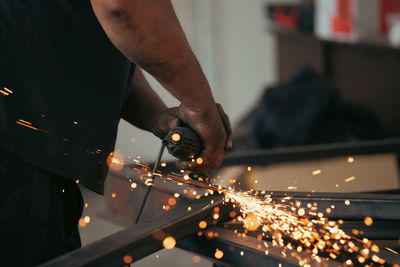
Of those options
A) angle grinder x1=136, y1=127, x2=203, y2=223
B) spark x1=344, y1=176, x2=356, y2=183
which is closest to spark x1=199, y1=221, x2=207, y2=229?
angle grinder x1=136, y1=127, x2=203, y2=223

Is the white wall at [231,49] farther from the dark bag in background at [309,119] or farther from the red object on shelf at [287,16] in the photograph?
the dark bag in background at [309,119]

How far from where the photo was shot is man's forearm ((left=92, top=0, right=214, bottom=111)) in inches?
26.5

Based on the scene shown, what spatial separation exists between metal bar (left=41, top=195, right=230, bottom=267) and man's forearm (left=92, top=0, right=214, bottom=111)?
7.2 inches

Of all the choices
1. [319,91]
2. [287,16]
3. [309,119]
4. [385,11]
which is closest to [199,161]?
[309,119]

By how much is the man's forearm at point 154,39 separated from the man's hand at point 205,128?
2.7 inches

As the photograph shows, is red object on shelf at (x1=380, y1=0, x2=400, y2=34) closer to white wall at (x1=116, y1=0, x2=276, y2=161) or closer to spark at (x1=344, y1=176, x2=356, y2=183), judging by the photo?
white wall at (x1=116, y1=0, x2=276, y2=161)

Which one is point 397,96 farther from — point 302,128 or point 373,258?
point 373,258

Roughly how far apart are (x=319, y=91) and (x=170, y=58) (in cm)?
184

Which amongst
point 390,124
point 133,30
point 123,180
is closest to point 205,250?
point 133,30

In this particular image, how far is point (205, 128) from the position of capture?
0.84 metres

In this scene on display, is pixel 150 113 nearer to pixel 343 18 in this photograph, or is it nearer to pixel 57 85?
pixel 57 85

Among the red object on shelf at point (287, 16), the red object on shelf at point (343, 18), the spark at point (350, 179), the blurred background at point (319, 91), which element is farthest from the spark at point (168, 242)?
the red object on shelf at point (287, 16)

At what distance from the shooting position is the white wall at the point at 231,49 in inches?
169

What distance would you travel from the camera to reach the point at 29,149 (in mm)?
823
